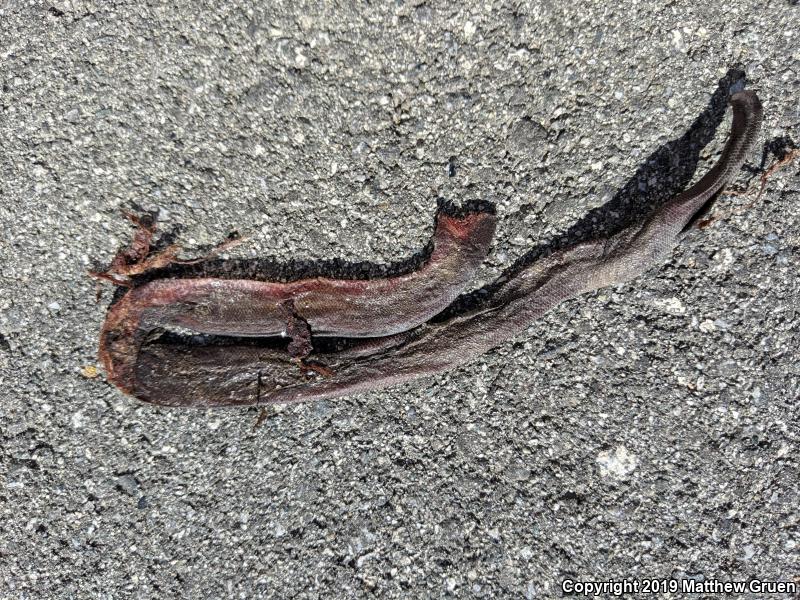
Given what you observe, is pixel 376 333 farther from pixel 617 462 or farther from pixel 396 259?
pixel 617 462

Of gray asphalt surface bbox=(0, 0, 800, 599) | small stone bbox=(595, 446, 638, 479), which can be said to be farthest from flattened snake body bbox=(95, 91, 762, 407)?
small stone bbox=(595, 446, 638, 479)

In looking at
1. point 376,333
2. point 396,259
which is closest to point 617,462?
point 376,333

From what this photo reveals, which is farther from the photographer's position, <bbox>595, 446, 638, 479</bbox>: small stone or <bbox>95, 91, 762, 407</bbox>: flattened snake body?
<bbox>595, 446, 638, 479</bbox>: small stone

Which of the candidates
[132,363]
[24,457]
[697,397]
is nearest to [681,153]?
[697,397]

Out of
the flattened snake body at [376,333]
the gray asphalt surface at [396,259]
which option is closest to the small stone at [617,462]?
the gray asphalt surface at [396,259]

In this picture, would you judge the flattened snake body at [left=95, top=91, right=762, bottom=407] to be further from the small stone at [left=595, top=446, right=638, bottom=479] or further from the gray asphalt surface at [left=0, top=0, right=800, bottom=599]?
the small stone at [left=595, top=446, right=638, bottom=479]
